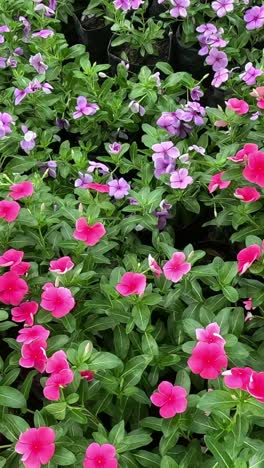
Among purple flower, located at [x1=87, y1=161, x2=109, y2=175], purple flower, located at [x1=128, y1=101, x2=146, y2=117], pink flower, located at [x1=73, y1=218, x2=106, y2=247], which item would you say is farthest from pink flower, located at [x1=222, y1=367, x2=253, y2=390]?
purple flower, located at [x1=128, y1=101, x2=146, y2=117]

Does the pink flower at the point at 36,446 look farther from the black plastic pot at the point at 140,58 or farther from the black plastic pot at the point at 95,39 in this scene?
the black plastic pot at the point at 95,39

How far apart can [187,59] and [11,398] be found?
1.76 meters

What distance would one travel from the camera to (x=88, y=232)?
1.31m

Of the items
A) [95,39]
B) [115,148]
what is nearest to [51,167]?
[115,148]

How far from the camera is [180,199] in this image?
1639 mm

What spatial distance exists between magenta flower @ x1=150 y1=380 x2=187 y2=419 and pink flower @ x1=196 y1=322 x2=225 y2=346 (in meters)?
0.10

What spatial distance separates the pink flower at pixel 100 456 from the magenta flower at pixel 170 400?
0.12 metres

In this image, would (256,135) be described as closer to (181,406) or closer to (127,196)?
(127,196)

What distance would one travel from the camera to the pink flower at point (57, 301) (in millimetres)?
1176

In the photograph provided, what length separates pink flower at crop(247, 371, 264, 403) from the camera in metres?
0.94

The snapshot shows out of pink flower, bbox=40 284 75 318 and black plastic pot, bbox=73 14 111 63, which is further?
black plastic pot, bbox=73 14 111 63

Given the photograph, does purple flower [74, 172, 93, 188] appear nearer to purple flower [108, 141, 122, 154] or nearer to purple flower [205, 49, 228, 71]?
purple flower [108, 141, 122, 154]

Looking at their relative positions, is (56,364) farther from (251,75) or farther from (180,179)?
(251,75)

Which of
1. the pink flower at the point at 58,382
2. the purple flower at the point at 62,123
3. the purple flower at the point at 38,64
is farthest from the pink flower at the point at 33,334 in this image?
the purple flower at the point at 38,64
